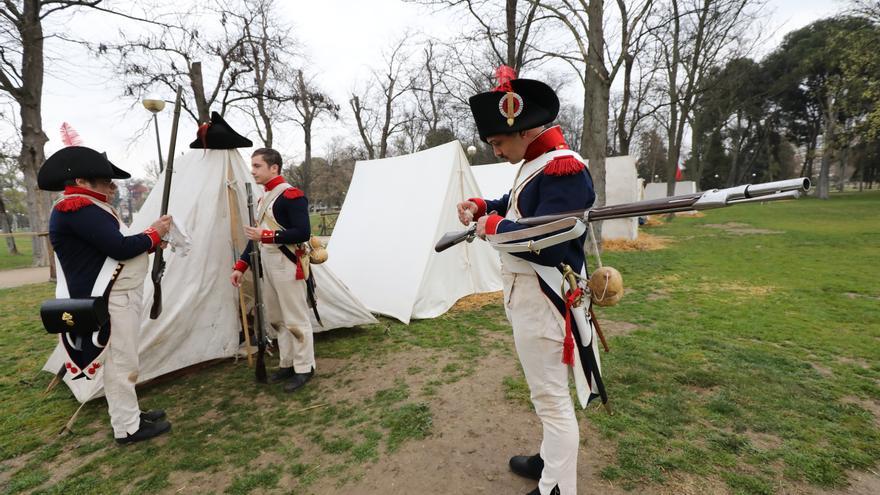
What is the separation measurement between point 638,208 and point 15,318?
30.7 ft

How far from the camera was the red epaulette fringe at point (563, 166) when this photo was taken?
5.53 ft

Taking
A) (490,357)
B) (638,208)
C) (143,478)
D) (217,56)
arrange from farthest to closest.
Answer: (217,56), (490,357), (143,478), (638,208)

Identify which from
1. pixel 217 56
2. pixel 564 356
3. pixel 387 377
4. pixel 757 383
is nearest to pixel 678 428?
pixel 757 383

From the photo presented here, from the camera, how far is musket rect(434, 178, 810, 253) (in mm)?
1354

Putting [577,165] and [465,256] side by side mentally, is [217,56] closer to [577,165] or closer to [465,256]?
[465,256]

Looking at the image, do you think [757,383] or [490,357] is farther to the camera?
[490,357]

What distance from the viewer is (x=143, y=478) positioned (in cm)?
243

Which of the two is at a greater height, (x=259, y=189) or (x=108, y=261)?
(x=259, y=189)

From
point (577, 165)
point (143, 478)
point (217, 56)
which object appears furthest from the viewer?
point (217, 56)

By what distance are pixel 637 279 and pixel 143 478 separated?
25.8 feet

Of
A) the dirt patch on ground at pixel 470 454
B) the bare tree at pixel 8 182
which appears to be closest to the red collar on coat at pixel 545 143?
the dirt patch on ground at pixel 470 454

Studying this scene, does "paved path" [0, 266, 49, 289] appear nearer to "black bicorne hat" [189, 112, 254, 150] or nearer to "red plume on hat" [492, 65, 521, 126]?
"black bicorne hat" [189, 112, 254, 150]

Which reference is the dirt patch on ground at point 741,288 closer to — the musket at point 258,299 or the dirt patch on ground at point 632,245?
the dirt patch on ground at point 632,245

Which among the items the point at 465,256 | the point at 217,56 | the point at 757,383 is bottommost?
the point at 757,383
